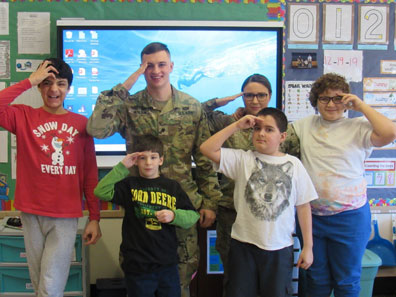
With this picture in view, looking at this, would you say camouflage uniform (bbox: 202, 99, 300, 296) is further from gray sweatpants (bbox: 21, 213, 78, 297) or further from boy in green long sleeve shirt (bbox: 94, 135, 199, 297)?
gray sweatpants (bbox: 21, 213, 78, 297)

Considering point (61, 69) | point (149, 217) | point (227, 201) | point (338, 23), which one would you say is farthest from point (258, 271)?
point (338, 23)

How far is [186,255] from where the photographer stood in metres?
1.74

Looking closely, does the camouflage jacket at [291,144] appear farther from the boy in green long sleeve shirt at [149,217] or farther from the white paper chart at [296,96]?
the white paper chart at [296,96]

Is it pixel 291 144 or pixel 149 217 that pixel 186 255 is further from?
pixel 291 144

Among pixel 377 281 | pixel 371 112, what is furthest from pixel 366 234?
pixel 377 281

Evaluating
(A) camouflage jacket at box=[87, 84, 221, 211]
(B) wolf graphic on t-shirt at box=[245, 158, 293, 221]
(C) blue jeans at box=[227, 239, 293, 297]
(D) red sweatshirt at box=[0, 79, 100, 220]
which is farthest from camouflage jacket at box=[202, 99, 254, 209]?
(D) red sweatshirt at box=[0, 79, 100, 220]

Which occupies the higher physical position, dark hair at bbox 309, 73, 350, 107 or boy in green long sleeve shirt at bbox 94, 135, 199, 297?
dark hair at bbox 309, 73, 350, 107

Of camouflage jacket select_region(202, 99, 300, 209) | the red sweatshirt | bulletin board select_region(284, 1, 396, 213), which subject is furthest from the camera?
bulletin board select_region(284, 1, 396, 213)

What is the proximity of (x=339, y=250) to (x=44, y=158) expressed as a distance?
1.51 metres

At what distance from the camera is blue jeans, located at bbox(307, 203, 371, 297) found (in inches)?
67.7

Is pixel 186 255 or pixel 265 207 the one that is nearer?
pixel 265 207

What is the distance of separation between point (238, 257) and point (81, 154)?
906 mm

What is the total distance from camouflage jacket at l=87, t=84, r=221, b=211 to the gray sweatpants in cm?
45

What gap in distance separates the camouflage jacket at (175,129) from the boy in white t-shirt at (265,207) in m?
0.15
